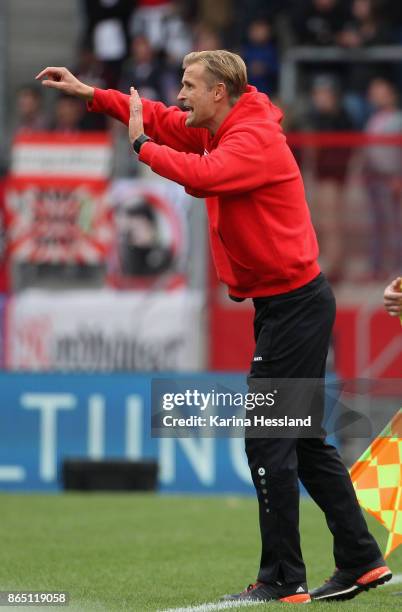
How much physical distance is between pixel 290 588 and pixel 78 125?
1019 cm

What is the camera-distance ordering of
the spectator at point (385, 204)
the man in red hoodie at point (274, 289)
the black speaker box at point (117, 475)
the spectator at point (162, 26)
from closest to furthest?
1. the man in red hoodie at point (274, 289)
2. the black speaker box at point (117, 475)
3. the spectator at point (385, 204)
4. the spectator at point (162, 26)

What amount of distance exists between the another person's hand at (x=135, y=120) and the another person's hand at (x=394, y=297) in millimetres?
1342

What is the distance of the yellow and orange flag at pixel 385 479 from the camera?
6.86 m

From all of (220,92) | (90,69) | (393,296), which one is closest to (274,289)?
(393,296)

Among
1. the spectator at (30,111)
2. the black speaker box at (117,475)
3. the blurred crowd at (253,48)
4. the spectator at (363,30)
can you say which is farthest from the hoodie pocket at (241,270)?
the spectator at (363,30)

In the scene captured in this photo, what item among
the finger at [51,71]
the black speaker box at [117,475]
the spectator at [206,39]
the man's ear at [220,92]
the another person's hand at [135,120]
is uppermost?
the spectator at [206,39]

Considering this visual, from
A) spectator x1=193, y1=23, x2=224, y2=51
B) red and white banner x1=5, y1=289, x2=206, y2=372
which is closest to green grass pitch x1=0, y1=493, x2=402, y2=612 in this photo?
red and white banner x1=5, y1=289, x2=206, y2=372

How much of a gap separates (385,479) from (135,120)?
2.03 metres

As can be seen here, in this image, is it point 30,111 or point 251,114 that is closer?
point 251,114

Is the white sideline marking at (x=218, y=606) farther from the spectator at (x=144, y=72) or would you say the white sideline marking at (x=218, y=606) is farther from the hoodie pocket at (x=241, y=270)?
the spectator at (x=144, y=72)

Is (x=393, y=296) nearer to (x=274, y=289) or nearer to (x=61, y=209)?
(x=274, y=289)

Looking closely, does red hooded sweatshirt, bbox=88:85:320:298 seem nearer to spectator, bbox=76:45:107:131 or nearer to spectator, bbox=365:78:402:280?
spectator, bbox=365:78:402:280

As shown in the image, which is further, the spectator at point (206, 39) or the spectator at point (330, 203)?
the spectator at point (206, 39)

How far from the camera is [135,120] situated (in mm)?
6461
